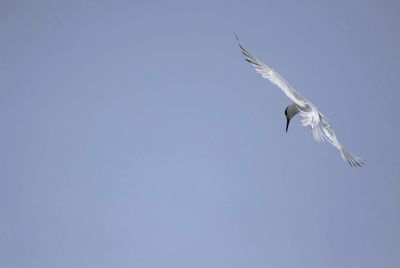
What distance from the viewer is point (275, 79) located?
7.64 meters

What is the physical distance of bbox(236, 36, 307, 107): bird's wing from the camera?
24.5ft

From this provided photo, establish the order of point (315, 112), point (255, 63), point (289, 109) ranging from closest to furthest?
point (315, 112) → point (255, 63) → point (289, 109)

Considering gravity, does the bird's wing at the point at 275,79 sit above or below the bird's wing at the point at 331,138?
above

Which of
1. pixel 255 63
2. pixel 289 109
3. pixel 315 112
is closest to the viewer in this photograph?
pixel 315 112

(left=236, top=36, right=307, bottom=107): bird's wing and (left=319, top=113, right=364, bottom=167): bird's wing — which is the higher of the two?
(left=236, top=36, right=307, bottom=107): bird's wing

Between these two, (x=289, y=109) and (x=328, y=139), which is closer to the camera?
(x=328, y=139)

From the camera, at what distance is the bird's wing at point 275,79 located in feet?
24.5

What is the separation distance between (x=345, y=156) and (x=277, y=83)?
42.8 inches

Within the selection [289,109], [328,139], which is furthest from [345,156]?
[289,109]

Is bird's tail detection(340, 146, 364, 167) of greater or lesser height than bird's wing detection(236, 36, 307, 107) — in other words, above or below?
below

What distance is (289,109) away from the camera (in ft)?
26.9

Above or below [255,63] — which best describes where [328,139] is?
below

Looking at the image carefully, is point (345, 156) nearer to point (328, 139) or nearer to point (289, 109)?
point (328, 139)

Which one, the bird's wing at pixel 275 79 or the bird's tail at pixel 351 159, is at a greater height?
the bird's wing at pixel 275 79
